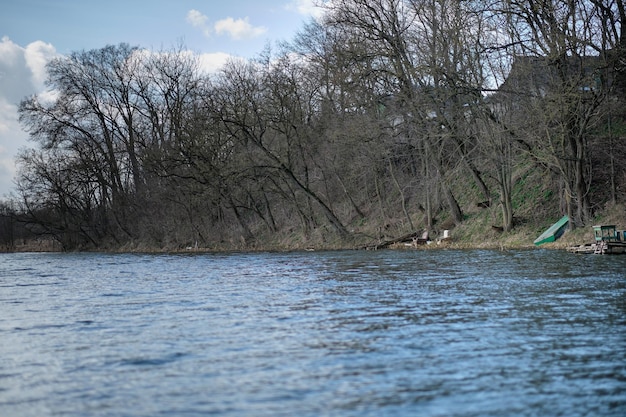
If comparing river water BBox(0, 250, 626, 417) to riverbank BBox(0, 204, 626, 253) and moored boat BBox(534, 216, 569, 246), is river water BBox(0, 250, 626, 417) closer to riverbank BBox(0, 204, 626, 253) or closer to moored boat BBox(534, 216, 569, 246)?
riverbank BBox(0, 204, 626, 253)

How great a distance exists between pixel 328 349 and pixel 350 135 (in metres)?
30.3

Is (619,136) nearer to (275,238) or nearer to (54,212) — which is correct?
(275,238)

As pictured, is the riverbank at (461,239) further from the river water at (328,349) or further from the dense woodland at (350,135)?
the river water at (328,349)

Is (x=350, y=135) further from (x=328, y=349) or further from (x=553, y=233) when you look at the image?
(x=328, y=349)

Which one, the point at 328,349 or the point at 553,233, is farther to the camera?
the point at 553,233

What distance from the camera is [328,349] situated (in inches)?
394

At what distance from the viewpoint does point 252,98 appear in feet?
152

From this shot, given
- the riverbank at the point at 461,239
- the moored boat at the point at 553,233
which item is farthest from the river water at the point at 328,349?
the moored boat at the point at 553,233

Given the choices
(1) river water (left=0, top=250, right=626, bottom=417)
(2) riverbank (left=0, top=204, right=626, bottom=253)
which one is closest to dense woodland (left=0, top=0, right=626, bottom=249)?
(2) riverbank (left=0, top=204, right=626, bottom=253)

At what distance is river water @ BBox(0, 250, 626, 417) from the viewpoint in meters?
7.30

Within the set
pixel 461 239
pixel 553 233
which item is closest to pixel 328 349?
pixel 553 233

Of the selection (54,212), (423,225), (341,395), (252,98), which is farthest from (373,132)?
(54,212)

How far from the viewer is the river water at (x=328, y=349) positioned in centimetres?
730

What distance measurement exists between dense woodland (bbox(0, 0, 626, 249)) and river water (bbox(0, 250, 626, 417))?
46.3ft
